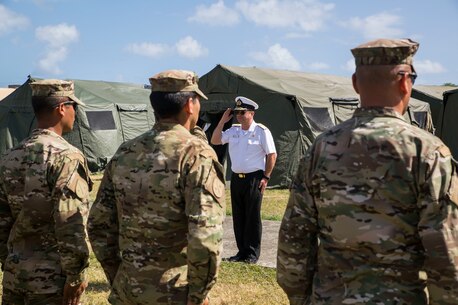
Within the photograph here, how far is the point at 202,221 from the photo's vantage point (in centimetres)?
287

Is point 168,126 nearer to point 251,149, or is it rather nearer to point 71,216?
point 71,216

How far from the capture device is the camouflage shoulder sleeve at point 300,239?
271 centimetres

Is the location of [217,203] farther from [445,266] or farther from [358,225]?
[445,266]

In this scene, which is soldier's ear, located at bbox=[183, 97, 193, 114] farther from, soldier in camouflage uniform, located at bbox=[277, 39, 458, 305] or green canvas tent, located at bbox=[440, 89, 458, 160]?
green canvas tent, located at bbox=[440, 89, 458, 160]

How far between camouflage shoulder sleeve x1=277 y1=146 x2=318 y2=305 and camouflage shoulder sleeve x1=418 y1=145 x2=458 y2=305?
1.73ft

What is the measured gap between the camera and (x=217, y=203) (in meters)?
2.97

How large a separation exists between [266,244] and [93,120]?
10918 millimetres

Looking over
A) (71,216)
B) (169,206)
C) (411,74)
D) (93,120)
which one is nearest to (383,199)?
(411,74)

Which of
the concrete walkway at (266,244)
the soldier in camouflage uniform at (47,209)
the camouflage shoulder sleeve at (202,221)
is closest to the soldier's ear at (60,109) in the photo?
the soldier in camouflage uniform at (47,209)

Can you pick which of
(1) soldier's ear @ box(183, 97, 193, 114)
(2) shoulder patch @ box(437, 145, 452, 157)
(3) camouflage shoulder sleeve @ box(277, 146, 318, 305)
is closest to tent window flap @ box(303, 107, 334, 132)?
(1) soldier's ear @ box(183, 97, 193, 114)

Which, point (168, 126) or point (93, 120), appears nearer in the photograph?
point (168, 126)

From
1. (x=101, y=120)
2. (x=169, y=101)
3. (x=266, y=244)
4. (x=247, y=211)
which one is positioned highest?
(x=169, y=101)

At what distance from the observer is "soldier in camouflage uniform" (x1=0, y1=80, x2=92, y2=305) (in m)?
3.45

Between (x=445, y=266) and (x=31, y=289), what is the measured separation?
2.38 m
